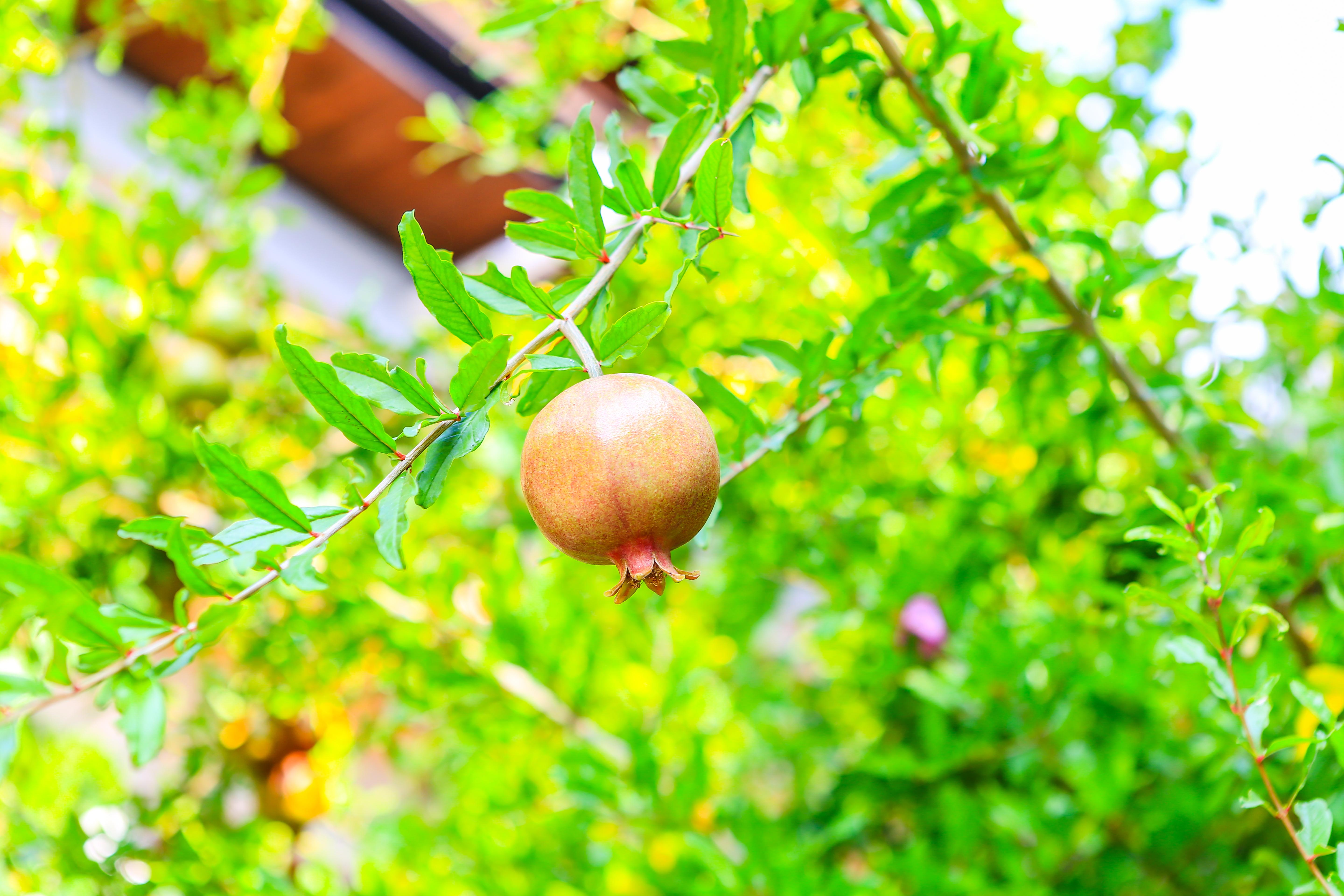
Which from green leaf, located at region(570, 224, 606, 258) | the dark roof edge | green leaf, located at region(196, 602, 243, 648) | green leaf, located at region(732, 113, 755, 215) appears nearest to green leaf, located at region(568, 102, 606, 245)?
green leaf, located at region(570, 224, 606, 258)

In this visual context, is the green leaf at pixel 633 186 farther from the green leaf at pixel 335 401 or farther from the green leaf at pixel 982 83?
the green leaf at pixel 982 83

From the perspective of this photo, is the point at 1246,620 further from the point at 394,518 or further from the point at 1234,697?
the point at 394,518

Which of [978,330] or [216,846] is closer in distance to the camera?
[978,330]

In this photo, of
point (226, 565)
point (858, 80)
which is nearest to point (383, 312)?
point (226, 565)

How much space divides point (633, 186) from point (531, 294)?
0.07 meters

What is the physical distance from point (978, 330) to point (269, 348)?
31.8 inches

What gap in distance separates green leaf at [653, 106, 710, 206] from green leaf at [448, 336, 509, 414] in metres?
0.10

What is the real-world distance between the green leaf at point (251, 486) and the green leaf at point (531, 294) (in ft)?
0.37

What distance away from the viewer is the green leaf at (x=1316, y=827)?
15.5 inches

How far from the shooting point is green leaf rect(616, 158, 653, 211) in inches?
15.1

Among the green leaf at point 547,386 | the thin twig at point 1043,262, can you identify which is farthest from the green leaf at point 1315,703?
the green leaf at point 547,386

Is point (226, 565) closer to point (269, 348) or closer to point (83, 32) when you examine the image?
point (269, 348)

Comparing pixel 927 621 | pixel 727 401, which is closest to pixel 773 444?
pixel 727 401

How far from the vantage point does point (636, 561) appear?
1.13 feet
